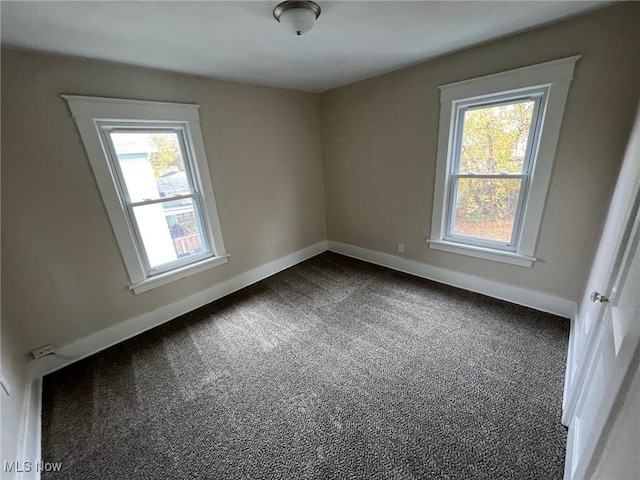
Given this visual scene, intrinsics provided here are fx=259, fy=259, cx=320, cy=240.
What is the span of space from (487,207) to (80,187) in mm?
3505

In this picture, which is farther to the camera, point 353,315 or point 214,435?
point 353,315

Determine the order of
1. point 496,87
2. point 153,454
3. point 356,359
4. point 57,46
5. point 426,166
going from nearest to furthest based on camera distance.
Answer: point 153,454, point 57,46, point 356,359, point 496,87, point 426,166

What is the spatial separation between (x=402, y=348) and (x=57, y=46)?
10.3 ft

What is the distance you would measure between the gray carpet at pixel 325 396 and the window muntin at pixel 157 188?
0.69 meters

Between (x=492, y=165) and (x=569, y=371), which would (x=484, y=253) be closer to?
(x=492, y=165)

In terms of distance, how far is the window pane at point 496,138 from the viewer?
217 centimetres

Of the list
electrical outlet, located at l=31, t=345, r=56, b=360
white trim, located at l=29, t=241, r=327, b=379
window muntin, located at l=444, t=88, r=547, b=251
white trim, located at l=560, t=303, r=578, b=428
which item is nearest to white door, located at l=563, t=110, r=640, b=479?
white trim, located at l=560, t=303, r=578, b=428

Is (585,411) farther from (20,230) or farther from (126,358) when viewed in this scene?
(20,230)

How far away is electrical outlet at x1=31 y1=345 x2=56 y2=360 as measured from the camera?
1.95m

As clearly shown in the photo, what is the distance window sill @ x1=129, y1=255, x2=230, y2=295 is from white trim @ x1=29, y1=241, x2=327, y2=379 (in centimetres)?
25

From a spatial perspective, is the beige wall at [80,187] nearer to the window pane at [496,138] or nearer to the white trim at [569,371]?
the window pane at [496,138]

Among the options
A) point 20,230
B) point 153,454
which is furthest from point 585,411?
point 20,230

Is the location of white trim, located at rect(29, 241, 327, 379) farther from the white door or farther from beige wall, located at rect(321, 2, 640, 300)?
the white door

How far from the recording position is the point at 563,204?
2.07 metres
